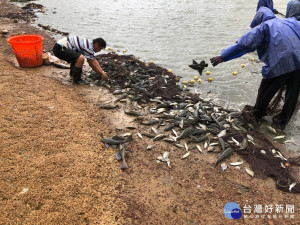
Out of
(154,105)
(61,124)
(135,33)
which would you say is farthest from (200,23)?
(61,124)

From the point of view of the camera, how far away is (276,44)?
4.23 m

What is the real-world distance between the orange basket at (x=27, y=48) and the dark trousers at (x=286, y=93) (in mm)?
6237

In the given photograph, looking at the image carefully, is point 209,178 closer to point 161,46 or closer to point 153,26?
point 161,46

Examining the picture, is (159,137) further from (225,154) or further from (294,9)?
(294,9)

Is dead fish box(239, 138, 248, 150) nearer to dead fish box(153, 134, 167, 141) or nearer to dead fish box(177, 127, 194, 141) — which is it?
dead fish box(177, 127, 194, 141)

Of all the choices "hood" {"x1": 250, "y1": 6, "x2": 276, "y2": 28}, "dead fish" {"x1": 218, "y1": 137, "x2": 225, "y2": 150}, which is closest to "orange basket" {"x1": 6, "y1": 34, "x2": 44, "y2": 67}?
"dead fish" {"x1": 218, "y1": 137, "x2": 225, "y2": 150}

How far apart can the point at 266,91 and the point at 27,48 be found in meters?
6.53

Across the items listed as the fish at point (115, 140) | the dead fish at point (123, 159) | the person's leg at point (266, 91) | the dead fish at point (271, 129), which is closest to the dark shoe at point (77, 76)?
the fish at point (115, 140)

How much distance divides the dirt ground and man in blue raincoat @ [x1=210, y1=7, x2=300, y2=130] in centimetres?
185

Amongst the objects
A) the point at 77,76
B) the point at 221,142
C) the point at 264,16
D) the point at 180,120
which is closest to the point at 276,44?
the point at 264,16

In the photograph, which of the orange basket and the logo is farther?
the orange basket

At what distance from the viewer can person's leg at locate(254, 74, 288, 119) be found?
4.62 metres

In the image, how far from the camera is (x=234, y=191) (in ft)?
11.7

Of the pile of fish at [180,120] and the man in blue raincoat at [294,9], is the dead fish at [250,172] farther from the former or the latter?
the man in blue raincoat at [294,9]
